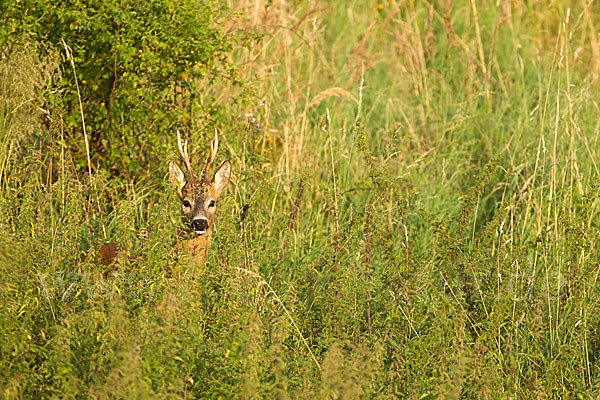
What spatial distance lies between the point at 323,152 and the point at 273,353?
3.00 m

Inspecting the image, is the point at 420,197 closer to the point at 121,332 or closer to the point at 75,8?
the point at 75,8

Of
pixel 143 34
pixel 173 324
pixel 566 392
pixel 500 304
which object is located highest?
pixel 143 34

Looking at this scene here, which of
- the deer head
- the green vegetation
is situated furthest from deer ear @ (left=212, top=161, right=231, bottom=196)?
the green vegetation

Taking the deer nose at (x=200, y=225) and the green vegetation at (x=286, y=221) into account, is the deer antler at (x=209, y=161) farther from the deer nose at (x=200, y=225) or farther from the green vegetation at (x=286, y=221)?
the deer nose at (x=200, y=225)

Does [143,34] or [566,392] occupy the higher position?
[143,34]

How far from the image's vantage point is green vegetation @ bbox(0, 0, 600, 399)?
10.8 ft

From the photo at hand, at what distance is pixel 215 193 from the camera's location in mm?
5117

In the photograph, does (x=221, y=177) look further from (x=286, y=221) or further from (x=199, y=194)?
(x=286, y=221)

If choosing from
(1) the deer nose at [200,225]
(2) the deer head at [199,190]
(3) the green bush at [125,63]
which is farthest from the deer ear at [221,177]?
(3) the green bush at [125,63]

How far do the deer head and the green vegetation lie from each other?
5.2 inches

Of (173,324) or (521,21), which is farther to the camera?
(521,21)

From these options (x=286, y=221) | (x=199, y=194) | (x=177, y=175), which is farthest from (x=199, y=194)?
(x=286, y=221)

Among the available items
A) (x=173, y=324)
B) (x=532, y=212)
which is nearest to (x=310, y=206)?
(x=532, y=212)

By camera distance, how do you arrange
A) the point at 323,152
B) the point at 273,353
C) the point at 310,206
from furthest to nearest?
the point at 323,152
the point at 310,206
the point at 273,353
